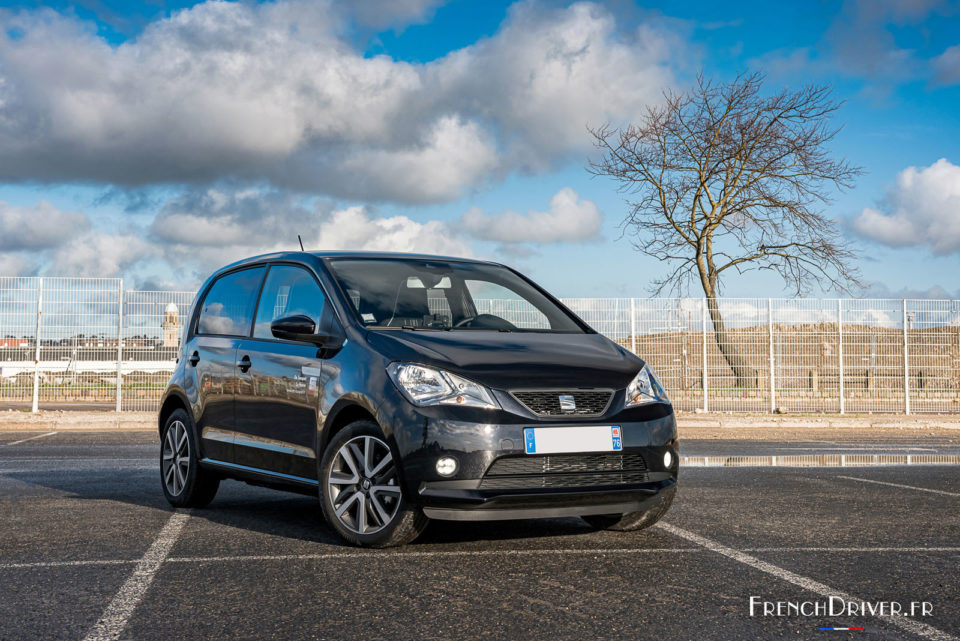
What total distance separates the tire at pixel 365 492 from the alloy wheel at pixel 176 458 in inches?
78.6

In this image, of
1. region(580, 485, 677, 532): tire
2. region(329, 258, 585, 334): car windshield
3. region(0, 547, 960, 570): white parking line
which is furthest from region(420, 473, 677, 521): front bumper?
region(329, 258, 585, 334): car windshield

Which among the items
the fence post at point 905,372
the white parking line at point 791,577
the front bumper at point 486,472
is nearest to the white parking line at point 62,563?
the front bumper at point 486,472

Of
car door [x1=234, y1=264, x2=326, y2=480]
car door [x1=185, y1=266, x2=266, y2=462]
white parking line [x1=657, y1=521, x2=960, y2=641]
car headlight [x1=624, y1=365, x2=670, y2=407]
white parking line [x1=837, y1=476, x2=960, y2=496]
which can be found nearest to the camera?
white parking line [x1=657, y1=521, x2=960, y2=641]

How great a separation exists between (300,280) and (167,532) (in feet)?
5.73

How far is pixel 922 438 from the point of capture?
1822 cm

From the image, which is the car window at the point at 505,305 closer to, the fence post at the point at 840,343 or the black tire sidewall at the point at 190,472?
the black tire sidewall at the point at 190,472

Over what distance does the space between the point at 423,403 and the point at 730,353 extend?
16.4 m

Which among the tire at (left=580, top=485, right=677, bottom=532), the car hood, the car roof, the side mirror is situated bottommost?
the tire at (left=580, top=485, right=677, bottom=532)

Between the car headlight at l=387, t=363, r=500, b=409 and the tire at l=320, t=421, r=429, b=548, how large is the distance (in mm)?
292

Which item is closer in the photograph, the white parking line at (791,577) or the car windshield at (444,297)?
the white parking line at (791,577)

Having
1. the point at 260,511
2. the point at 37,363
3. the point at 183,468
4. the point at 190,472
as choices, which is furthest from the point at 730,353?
the point at 190,472

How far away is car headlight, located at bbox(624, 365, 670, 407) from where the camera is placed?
5469 millimetres

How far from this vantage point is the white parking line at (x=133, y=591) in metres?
3.84

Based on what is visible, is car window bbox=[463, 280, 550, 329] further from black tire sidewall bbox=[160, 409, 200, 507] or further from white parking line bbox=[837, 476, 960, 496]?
white parking line bbox=[837, 476, 960, 496]
